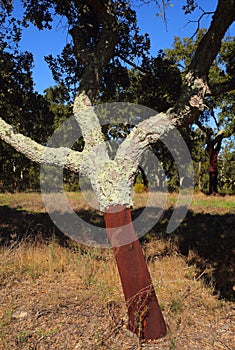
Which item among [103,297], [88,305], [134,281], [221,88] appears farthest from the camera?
A: [221,88]

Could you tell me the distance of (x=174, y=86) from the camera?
7348 mm

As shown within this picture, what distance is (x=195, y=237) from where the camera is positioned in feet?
26.5

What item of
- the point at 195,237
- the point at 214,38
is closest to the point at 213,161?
the point at 195,237

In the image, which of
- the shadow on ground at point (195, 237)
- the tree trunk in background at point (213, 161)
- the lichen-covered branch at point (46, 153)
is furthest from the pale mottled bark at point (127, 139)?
the tree trunk in background at point (213, 161)

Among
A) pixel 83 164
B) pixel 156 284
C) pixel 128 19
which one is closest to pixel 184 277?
pixel 156 284

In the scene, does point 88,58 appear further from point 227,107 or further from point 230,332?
point 227,107

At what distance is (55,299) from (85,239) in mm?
3353

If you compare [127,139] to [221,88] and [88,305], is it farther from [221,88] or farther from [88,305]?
[88,305]

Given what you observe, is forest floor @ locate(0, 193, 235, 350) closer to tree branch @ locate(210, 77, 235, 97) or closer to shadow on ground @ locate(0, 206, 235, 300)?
shadow on ground @ locate(0, 206, 235, 300)

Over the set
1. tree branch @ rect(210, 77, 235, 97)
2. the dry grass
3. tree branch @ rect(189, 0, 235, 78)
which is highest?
tree branch @ rect(189, 0, 235, 78)

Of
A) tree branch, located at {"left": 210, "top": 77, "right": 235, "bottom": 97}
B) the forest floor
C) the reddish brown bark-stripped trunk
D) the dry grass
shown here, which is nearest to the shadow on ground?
the forest floor

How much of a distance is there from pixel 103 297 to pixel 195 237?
4.28 metres

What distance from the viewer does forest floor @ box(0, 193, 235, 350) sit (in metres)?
3.58

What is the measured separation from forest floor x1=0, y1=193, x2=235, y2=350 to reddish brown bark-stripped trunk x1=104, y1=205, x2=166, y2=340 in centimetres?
18
